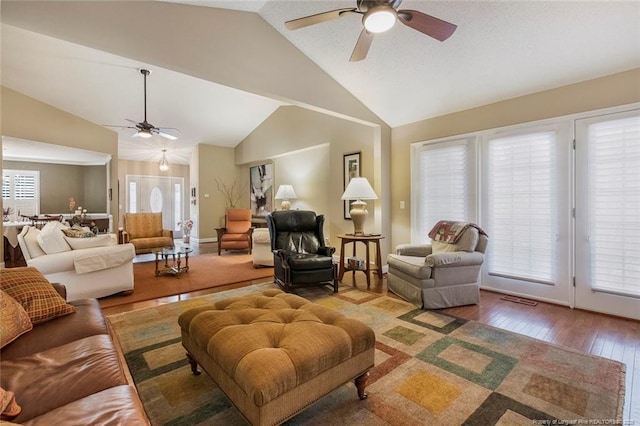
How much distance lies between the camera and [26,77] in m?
4.21

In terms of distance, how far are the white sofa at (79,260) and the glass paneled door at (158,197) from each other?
19.5 feet

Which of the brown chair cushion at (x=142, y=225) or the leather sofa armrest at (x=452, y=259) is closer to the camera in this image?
the leather sofa armrest at (x=452, y=259)

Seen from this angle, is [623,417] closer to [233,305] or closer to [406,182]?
[233,305]

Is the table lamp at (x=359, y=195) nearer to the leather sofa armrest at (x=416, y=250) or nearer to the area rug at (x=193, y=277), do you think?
the leather sofa armrest at (x=416, y=250)

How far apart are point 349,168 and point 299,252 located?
1.91 m

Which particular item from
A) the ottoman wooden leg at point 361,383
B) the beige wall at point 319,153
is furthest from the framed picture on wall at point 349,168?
the ottoman wooden leg at point 361,383

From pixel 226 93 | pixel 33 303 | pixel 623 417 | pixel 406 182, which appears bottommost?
pixel 623 417

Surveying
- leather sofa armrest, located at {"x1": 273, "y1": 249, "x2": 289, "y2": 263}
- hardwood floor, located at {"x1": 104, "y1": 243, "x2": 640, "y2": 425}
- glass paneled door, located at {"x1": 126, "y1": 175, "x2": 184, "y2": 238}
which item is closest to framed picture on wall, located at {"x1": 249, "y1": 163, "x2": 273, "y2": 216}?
glass paneled door, located at {"x1": 126, "y1": 175, "x2": 184, "y2": 238}

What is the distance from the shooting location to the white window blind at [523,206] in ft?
10.9

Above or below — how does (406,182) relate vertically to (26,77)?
below

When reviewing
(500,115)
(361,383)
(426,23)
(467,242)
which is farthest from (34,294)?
(500,115)

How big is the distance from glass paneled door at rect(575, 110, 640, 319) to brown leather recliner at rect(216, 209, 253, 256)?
5.50m

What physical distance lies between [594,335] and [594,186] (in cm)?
149

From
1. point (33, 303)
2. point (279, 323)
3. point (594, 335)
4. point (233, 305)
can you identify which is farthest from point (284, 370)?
point (594, 335)
